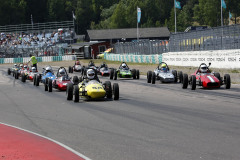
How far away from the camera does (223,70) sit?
2623cm

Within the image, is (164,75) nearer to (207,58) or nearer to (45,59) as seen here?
(207,58)

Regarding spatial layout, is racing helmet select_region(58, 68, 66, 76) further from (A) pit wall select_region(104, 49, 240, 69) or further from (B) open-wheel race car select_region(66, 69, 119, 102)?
(A) pit wall select_region(104, 49, 240, 69)

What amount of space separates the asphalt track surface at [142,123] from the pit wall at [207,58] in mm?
8948

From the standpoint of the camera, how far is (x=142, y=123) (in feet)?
33.6

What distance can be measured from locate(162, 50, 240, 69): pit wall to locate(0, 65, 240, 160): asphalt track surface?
29.4ft

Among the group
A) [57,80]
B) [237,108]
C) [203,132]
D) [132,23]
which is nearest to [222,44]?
[57,80]

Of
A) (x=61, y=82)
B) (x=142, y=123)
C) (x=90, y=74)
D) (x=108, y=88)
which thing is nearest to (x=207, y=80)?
(x=108, y=88)

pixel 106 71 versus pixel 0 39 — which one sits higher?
pixel 0 39

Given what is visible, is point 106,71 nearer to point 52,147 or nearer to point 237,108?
point 237,108

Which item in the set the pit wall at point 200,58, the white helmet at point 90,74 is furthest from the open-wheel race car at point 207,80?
the pit wall at point 200,58

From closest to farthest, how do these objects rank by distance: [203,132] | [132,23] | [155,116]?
[203,132]
[155,116]
[132,23]

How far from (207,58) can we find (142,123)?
2012 cm

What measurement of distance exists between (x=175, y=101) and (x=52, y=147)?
7548mm

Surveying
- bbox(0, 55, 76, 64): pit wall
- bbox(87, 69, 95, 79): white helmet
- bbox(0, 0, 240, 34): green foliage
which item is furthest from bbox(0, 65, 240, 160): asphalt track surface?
bbox(0, 0, 240, 34): green foliage
